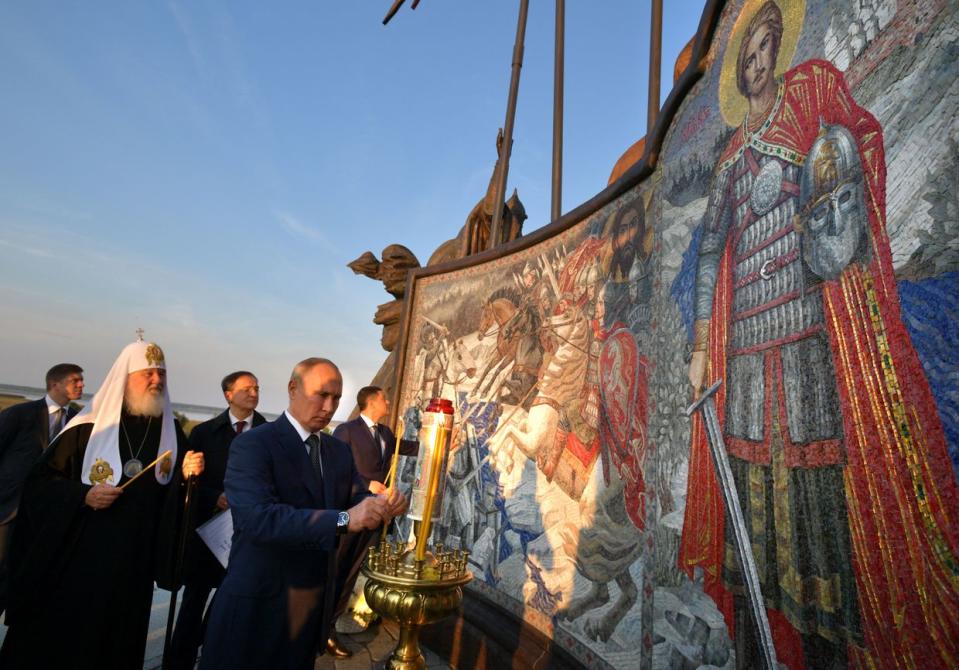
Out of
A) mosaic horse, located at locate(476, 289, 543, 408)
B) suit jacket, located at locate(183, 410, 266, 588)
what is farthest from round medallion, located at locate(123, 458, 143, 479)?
mosaic horse, located at locate(476, 289, 543, 408)

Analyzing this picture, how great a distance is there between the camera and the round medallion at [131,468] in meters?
3.19

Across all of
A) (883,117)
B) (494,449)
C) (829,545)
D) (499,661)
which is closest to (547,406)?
(494,449)

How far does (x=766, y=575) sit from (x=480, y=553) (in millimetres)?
3379

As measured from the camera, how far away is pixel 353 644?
473 cm

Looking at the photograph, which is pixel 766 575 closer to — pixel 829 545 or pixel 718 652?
pixel 829 545

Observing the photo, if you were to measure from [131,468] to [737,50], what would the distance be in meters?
4.28

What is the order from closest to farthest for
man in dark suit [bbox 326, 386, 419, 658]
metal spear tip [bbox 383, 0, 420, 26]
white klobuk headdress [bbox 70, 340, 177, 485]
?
white klobuk headdress [bbox 70, 340, 177, 485]
man in dark suit [bbox 326, 386, 419, 658]
metal spear tip [bbox 383, 0, 420, 26]

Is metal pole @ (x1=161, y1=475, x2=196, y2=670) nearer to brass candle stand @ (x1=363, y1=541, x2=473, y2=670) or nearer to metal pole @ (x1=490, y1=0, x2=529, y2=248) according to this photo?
brass candle stand @ (x1=363, y1=541, x2=473, y2=670)

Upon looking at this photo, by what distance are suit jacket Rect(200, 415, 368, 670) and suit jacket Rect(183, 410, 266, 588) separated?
6.00 feet

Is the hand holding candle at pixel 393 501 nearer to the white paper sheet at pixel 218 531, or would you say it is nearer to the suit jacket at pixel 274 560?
the suit jacket at pixel 274 560

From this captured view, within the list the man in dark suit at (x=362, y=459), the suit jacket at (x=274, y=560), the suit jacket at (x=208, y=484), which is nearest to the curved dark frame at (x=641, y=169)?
the man in dark suit at (x=362, y=459)

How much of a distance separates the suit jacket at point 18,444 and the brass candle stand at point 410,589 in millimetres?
3704

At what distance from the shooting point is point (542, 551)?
4.34 meters

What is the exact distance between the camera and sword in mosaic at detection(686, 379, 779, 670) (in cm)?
212
